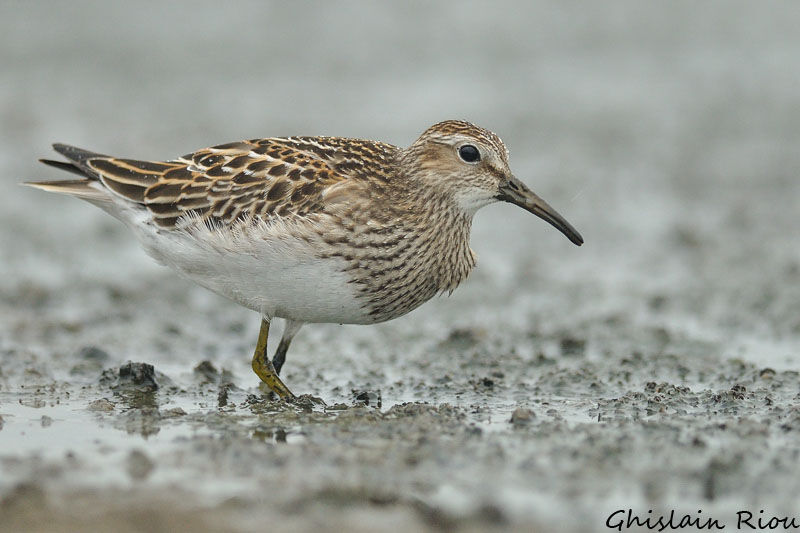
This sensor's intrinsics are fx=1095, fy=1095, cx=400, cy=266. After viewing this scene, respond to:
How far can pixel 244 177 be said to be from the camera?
8.37m

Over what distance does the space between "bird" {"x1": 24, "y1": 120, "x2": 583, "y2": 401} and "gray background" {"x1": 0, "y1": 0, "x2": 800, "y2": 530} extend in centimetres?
84

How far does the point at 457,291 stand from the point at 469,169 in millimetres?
3356

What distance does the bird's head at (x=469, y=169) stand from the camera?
847cm

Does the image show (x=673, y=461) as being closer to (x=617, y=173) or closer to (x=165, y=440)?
(x=165, y=440)

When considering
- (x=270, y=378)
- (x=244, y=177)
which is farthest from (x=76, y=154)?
(x=270, y=378)

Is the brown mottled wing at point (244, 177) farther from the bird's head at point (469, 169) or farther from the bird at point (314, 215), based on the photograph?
the bird's head at point (469, 169)

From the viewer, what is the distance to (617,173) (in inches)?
594

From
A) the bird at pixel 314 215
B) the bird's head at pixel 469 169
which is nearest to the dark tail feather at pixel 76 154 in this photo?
the bird at pixel 314 215

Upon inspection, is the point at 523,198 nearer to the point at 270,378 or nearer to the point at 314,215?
the point at 314,215

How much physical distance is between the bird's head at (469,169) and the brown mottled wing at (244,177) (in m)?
0.41

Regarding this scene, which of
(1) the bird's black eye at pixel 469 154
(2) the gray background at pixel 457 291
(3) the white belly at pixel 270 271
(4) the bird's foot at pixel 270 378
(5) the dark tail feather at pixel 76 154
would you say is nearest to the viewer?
(2) the gray background at pixel 457 291

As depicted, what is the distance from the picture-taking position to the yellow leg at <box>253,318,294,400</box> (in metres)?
8.38

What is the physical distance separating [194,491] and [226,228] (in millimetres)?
2599

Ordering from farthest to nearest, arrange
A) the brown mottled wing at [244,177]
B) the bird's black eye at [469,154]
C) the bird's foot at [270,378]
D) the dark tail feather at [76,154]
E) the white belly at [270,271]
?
the dark tail feather at [76,154] → the bird's black eye at [469,154] → the bird's foot at [270,378] → the brown mottled wing at [244,177] → the white belly at [270,271]
